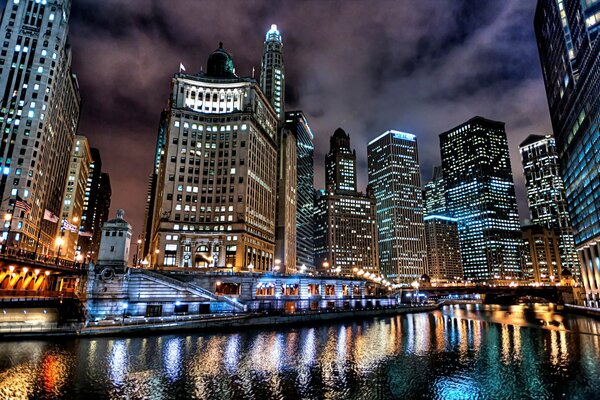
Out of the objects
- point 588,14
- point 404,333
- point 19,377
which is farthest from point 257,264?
point 588,14

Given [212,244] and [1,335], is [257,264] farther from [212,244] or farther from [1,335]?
[1,335]

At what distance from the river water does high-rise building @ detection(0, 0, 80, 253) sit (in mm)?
93225

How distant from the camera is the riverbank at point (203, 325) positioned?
47312 mm

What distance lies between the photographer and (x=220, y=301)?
75.8 metres

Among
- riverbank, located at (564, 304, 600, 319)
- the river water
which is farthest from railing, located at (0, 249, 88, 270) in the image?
riverbank, located at (564, 304, 600, 319)

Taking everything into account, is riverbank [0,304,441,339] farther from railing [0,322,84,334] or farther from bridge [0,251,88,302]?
bridge [0,251,88,302]

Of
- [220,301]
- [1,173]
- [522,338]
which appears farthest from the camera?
[1,173]

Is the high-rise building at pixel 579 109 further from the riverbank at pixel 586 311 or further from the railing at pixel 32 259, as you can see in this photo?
the railing at pixel 32 259

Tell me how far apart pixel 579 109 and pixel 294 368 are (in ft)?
388

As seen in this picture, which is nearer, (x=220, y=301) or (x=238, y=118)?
(x=220, y=301)

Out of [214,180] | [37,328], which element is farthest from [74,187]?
[37,328]

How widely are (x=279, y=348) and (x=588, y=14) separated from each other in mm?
118315

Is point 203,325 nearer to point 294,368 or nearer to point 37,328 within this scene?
point 37,328

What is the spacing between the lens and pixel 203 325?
5950cm
